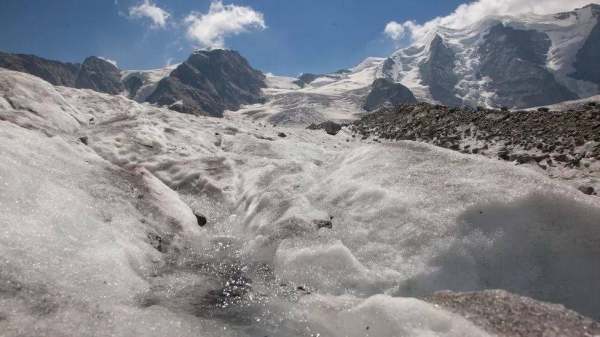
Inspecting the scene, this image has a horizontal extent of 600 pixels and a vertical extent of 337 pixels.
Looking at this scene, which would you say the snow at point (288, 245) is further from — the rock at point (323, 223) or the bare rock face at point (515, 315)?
the bare rock face at point (515, 315)

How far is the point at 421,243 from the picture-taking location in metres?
6.42

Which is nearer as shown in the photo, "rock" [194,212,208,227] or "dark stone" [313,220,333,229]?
"dark stone" [313,220,333,229]

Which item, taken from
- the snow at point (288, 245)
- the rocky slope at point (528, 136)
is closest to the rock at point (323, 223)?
the snow at point (288, 245)

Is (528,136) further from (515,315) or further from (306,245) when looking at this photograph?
(515,315)

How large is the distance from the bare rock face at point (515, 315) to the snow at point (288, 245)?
27cm

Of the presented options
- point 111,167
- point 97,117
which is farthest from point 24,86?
point 111,167

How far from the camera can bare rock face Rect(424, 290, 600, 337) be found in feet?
13.0

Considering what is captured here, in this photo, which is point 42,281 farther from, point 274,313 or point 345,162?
point 345,162

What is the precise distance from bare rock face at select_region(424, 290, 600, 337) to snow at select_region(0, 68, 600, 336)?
27 cm

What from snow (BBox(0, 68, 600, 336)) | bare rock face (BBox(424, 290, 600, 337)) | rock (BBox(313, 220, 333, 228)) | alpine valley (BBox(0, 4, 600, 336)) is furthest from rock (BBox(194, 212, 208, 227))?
bare rock face (BBox(424, 290, 600, 337))

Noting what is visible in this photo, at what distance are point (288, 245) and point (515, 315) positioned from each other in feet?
13.3

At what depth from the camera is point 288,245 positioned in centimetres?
726

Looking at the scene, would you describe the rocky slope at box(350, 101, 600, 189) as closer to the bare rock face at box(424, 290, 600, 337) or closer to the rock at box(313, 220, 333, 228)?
the bare rock face at box(424, 290, 600, 337)

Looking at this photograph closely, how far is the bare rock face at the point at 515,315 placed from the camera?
3947 mm
